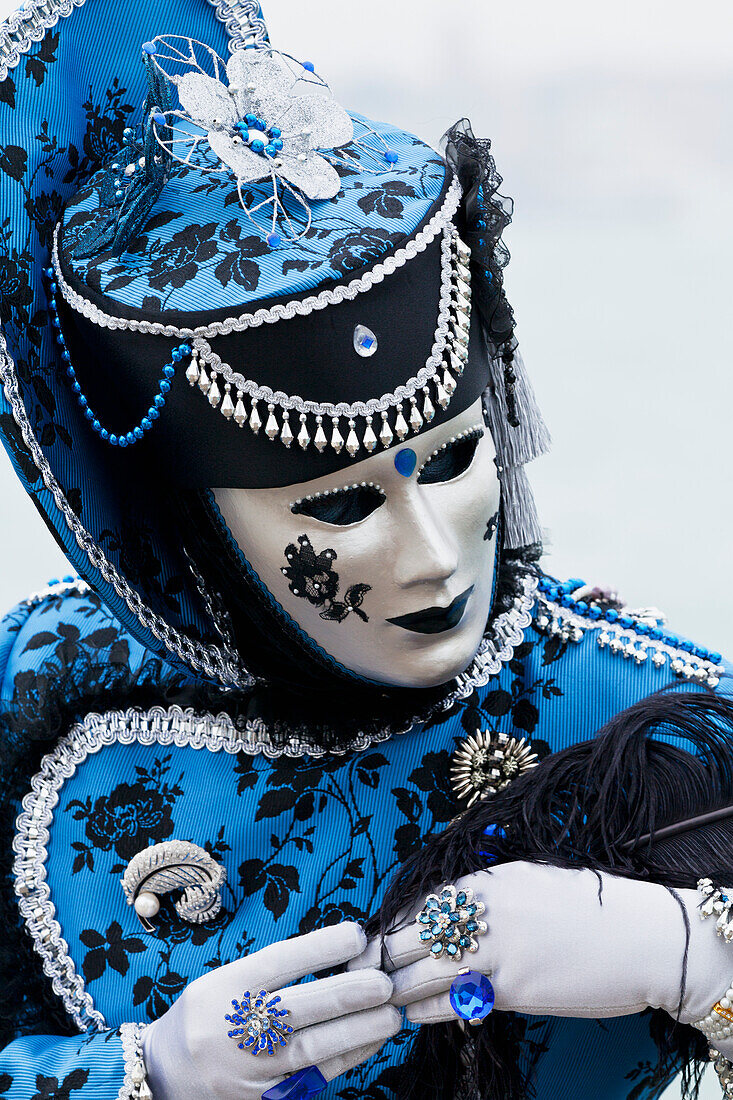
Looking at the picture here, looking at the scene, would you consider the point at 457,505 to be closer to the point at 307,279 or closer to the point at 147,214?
the point at 307,279

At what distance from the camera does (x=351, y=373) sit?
104 centimetres

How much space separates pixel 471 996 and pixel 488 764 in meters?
0.29

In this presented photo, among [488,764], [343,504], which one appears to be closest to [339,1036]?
[488,764]

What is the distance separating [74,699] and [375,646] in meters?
0.42

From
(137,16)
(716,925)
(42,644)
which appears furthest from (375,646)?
(137,16)

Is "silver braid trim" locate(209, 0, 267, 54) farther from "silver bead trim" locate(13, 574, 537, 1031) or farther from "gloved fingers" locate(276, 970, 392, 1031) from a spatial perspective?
"gloved fingers" locate(276, 970, 392, 1031)

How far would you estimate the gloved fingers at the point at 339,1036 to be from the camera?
1.05 meters

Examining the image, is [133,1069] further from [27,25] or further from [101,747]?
[27,25]

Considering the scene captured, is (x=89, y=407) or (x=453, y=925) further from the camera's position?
(x=89, y=407)

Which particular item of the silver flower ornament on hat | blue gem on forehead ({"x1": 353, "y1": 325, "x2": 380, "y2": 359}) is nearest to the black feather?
blue gem on forehead ({"x1": 353, "y1": 325, "x2": 380, "y2": 359})

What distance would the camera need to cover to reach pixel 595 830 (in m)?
1.09

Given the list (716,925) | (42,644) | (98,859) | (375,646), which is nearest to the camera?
(716,925)

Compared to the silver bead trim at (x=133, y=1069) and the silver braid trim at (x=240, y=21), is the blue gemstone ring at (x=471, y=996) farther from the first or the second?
the silver braid trim at (x=240, y=21)

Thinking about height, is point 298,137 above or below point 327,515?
above
